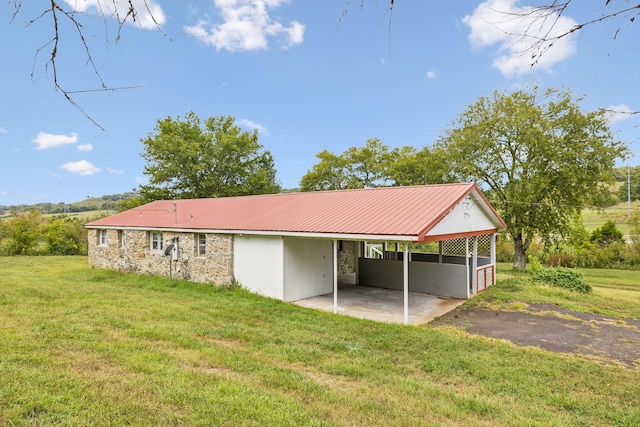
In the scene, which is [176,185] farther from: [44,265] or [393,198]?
[393,198]

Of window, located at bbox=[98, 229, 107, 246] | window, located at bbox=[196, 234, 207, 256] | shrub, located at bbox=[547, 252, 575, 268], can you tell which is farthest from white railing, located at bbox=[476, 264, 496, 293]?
window, located at bbox=[98, 229, 107, 246]

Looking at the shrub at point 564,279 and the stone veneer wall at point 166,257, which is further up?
the stone veneer wall at point 166,257

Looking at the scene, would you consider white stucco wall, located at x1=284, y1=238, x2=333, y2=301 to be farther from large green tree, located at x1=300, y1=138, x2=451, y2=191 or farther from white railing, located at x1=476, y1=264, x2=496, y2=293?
large green tree, located at x1=300, y1=138, x2=451, y2=191

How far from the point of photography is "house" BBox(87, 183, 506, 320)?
937cm

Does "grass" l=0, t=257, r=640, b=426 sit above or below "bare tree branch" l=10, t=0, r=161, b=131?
below

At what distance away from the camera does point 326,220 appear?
1025 cm

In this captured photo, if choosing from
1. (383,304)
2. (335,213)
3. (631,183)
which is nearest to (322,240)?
(335,213)

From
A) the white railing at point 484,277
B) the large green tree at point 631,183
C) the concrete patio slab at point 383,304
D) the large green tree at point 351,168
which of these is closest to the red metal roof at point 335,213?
the white railing at point 484,277

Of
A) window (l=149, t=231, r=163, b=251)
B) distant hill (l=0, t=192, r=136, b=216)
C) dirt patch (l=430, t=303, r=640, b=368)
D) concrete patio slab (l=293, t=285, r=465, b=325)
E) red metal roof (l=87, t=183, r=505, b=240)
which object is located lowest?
dirt patch (l=430, t=303, r=640, b=368)

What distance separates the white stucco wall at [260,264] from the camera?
1052cm

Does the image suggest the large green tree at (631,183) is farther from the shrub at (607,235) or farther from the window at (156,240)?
the window at (156,240)

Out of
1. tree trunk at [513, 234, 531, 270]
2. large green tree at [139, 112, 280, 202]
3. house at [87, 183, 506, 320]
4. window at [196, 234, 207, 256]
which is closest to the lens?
house at [87, 183, 506, 320]

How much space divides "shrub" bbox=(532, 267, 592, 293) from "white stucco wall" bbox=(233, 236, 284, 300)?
10054mm

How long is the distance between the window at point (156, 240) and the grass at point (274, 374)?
6.47 m
